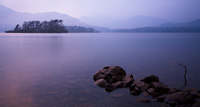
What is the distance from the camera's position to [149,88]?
43.0 feet

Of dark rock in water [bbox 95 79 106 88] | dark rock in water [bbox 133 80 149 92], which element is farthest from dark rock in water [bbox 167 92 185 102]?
dark rock in water [bbox 95 79 106 88]

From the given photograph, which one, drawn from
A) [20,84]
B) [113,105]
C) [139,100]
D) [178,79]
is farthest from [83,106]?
[178,79]

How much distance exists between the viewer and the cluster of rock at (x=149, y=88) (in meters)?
11.1

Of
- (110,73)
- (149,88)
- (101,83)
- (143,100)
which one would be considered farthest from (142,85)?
(101,83)

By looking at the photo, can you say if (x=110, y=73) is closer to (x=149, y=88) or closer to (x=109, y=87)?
(x=109, y=87)

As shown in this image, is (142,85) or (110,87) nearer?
(142,85)

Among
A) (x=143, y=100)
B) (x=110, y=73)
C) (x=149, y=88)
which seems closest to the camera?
(x=143, y=100)

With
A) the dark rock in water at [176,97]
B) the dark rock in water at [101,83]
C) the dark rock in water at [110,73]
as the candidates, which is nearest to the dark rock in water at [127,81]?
the dark rock in water at [110,73]

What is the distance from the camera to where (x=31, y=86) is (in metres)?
14.5

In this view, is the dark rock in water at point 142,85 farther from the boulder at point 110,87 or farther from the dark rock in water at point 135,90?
the boulder at point 110,87

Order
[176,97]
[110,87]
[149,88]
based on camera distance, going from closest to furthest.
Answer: [176,97] → [149,88] → [110,87]

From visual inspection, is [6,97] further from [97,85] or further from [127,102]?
[127,102]

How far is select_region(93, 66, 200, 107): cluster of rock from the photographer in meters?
11.1

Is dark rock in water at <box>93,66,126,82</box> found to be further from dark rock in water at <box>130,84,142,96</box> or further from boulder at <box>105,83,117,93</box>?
dark rock in water at <box>130,84,142,96</box>
